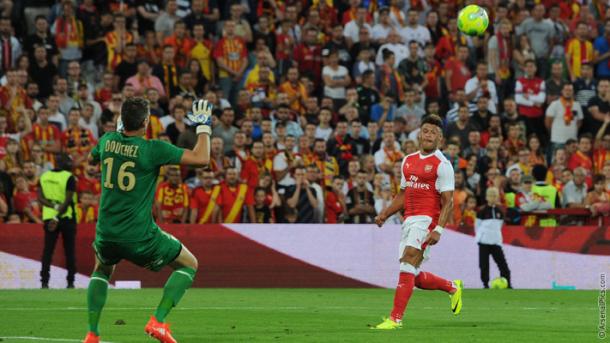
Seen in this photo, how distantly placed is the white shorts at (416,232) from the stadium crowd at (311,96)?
9952 millimetres

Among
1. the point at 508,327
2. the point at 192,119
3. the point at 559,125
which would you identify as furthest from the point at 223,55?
the point at 192,119

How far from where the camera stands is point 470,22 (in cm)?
2138

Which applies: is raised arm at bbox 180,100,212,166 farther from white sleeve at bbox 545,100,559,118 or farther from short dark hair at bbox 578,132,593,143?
white sleeve at bbox 545,100,559,118

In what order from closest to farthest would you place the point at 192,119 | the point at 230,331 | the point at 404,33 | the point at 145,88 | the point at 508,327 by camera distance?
the point at 192,119
the point at 230,331
the point at 508,327
the point at 145,88
the point at 404,33

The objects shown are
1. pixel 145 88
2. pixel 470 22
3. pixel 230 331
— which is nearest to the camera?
pixel 230 331

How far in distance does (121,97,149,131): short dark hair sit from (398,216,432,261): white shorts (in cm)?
435

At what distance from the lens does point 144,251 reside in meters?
11.1

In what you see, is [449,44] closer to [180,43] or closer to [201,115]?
[180,43]

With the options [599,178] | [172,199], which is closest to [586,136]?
[599,178]

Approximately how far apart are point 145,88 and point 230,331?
13207 mm

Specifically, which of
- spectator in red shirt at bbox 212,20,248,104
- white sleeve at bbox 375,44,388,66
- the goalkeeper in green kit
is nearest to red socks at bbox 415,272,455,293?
the goalkeeper in green kit

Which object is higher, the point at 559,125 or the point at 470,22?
the point at 470,22

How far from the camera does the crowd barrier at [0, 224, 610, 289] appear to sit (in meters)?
23.7

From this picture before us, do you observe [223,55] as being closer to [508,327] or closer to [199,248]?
[199,248]
